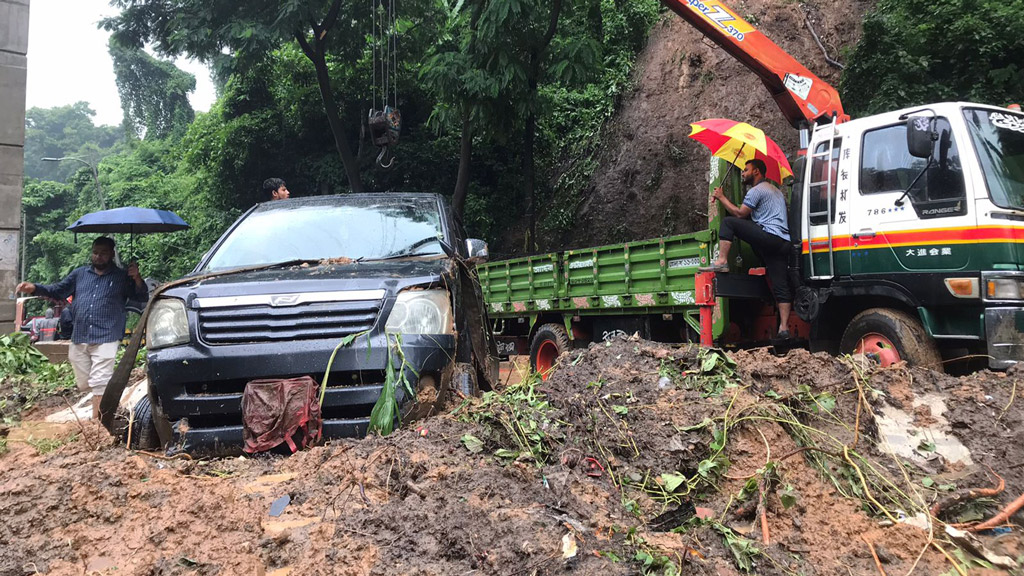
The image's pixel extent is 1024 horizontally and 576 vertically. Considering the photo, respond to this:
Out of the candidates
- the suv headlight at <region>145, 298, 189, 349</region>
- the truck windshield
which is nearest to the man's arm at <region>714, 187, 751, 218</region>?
the truck windshield

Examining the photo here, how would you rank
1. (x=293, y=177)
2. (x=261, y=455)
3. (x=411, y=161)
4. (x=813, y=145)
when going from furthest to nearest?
(x=293, y=177) < (x=411, y=161) < (x=813, y=145) < (x=261, y=455)

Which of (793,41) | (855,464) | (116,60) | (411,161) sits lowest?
(855,464)

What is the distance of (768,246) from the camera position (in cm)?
625

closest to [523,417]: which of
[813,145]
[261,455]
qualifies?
[261,455]

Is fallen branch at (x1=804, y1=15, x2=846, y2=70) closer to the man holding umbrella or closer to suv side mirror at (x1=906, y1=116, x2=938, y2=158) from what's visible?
the man holding umbrella

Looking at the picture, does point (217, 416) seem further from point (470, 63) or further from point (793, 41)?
point (793, 41)

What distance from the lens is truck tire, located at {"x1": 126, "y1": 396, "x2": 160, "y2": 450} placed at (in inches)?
151

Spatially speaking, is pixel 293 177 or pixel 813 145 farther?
pixel 293 177

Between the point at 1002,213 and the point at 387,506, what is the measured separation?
4858 mm

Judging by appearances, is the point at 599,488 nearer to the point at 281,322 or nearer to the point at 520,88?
the point at 281,322

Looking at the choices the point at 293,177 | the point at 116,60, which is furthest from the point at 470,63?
the point at 116,60

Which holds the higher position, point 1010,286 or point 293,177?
point 293,177

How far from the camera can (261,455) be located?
3.43m

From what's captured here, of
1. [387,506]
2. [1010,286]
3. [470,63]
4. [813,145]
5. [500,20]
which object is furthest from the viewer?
[470,63]
